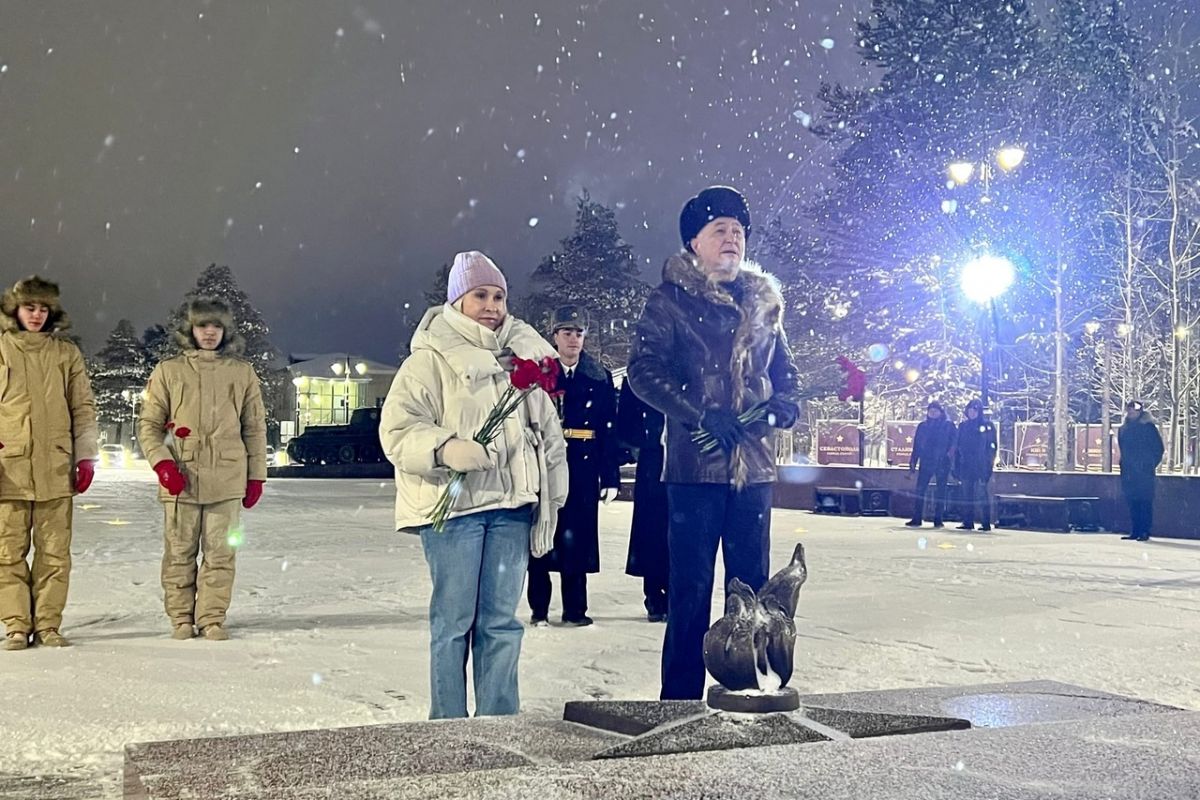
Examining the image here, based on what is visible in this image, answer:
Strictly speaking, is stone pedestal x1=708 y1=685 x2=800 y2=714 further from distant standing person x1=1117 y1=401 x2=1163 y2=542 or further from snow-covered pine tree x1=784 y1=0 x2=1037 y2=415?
snow-covered pine tree x1=784 y1=0 x2=1037 y2=415

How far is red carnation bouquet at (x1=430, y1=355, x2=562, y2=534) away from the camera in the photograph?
3.98 metres

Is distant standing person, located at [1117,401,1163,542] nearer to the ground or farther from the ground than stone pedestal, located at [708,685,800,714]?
farther from the ground

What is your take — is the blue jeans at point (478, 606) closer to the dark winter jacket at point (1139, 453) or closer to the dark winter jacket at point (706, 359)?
the dark winter jacket at point (706, 359)

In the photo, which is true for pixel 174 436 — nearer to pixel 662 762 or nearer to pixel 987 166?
pixel 662 762

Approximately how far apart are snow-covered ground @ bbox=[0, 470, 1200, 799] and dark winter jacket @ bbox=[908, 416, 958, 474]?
4563mm

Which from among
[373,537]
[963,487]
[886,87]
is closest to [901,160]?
[886,87]

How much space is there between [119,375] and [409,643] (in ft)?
272

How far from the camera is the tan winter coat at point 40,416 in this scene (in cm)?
668

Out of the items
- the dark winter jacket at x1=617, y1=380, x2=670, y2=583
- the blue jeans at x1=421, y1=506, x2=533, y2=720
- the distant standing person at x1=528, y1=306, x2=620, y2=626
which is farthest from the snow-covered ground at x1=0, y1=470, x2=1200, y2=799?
the blue jeans at x1=421, y1=506, x2=533, y2=720

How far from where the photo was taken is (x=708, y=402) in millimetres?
4430

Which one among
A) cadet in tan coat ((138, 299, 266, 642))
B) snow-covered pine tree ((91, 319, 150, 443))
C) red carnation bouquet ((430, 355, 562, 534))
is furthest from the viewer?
snow-covered pine tree ((91, 319, 150, 443))

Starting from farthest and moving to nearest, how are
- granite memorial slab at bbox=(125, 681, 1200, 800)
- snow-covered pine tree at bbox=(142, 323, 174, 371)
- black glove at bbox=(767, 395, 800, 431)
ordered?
snow-covered pine tree at bbox=(142, 323, 174, 371) < black glove at bbox=(767, 395, 800, 431) < granite memorial slab at bbox=(125, 681, 1200, 800)

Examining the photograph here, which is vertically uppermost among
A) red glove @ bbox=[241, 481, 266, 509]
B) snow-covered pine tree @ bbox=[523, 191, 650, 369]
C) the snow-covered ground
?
snow-covered pine tree @ bbox=[523, 191, 650, 369]

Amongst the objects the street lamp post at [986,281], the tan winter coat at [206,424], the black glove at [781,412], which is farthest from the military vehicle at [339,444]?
the black glove at [781,412]
